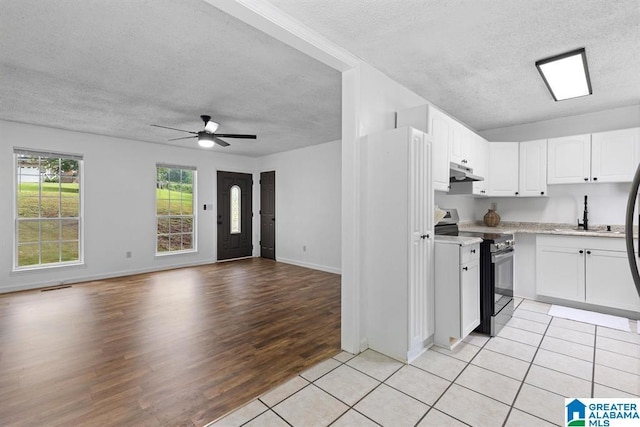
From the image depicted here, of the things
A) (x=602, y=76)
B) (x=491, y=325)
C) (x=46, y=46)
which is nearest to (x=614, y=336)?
(x=491, y=325)

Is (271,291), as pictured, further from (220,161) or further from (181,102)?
(220,161)

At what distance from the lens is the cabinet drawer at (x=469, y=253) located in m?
2.54

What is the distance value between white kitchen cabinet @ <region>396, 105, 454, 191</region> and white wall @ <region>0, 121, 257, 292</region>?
500 centimetres

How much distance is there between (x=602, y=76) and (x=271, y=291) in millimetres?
4497

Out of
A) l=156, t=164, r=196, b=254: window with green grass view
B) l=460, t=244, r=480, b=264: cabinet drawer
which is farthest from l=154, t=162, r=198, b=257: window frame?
l=460, t=244, r=480, b=264: cabinet drawer

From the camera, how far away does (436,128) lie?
2.89 metres

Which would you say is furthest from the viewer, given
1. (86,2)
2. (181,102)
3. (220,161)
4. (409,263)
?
(220,161)

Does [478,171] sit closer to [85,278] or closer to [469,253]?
[469,253]

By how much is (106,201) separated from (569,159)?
711cm

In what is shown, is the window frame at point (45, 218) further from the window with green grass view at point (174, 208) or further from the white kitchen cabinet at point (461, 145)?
the white kitchen cabinet at point (461, 145)

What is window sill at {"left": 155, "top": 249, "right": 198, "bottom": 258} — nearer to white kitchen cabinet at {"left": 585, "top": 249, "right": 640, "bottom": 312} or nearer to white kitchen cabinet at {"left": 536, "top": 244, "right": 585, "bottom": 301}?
white kitchen cabinet at {"left": 536, "top": 244, "right": 585, "bottom": 301}

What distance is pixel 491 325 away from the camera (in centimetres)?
288

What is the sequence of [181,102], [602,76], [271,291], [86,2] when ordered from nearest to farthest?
[86,2] < [602,76] < [181,102] < [271,291]

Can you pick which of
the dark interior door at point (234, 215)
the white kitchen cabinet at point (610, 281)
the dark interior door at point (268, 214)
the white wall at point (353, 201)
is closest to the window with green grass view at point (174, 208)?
the dark interior door at point (234, 215)
